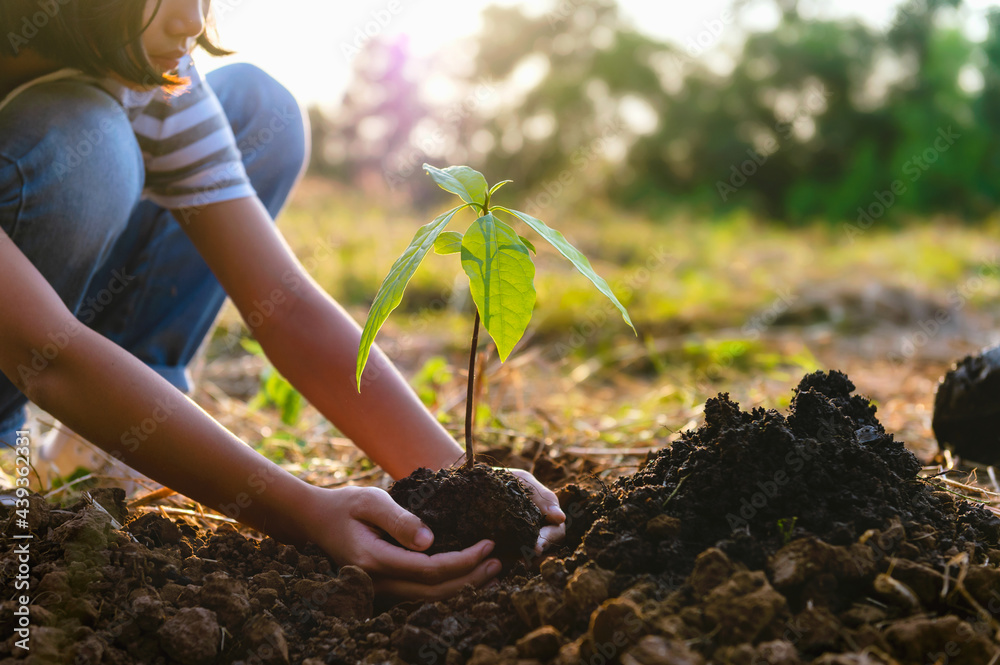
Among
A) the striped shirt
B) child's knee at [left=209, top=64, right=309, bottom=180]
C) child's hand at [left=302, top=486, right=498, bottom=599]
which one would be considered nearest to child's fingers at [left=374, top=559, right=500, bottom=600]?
child's hand at [left=302, top=486, right=498, bottom=599]

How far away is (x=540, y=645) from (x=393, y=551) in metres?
0.27

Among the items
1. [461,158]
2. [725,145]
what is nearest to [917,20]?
[725,145]

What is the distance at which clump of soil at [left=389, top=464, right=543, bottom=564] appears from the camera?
0.99m

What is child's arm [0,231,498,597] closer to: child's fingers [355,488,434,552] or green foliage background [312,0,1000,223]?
child's fingers [355,488,434,552]

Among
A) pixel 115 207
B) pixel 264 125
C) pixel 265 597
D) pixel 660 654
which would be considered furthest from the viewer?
pixel 264 125

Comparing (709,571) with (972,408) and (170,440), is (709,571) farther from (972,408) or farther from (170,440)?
(972,408)

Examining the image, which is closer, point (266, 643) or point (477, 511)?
point (266, 643)

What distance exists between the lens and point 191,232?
1.45 metres

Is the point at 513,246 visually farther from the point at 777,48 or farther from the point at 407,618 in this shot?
the point at 777,48

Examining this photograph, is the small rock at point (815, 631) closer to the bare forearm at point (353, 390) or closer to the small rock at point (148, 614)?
the bare forearm at point (353, 390)

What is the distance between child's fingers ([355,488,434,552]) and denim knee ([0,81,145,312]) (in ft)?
2.77

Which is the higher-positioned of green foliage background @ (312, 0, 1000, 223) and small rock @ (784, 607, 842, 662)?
green foliage background @ (312, 0, 1000, 223)

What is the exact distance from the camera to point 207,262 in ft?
4.62

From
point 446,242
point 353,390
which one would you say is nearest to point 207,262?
point 353,390
